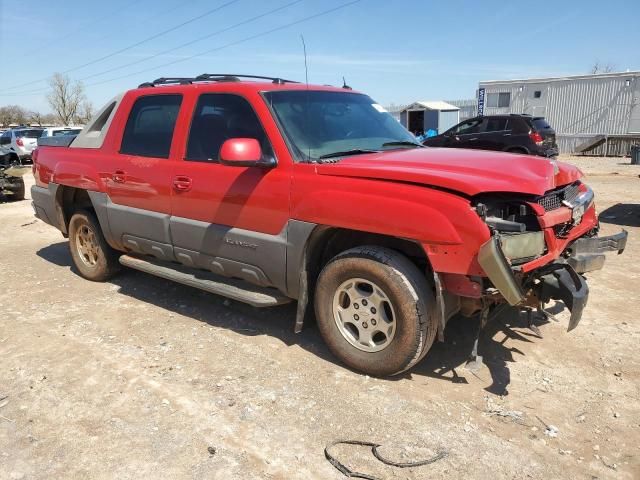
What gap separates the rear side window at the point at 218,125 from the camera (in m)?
3.96

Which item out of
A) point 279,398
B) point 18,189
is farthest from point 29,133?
point 279,398

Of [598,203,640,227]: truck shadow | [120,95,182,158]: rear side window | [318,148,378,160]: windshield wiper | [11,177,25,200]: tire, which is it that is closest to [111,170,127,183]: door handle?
[120,95,182,158]: rear side window

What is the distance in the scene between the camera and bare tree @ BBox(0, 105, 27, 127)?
8244 centimetres

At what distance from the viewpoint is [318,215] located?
3457 mm

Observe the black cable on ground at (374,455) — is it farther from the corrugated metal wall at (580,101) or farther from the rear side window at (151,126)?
the corrugated metal wall at (580,101)

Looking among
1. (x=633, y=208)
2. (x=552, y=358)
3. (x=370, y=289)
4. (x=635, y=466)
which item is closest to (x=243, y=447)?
(x=370, y=289)

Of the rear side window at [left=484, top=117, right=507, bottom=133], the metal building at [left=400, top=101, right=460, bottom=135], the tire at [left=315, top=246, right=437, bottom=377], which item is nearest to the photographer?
the tire at [left=315, top=246, right=437, bottom=377]

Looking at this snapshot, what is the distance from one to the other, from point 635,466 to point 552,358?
1.21 metres

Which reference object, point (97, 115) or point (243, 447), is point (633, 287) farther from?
point (97, 115)

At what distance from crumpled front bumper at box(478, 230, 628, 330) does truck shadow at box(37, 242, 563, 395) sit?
674mm

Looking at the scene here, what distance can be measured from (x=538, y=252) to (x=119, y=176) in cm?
372

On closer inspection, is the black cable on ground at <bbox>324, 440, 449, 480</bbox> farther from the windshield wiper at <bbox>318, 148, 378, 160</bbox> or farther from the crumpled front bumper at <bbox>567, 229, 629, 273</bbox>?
the windshield wiper at <bbox>318, 148, 378, 160</bbox>

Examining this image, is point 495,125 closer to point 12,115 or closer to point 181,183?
point 181,183

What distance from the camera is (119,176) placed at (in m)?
4.89
